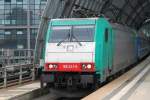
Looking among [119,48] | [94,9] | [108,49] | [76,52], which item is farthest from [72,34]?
[94,9]

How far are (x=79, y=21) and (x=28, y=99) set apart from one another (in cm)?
381

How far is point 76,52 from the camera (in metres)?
18.7

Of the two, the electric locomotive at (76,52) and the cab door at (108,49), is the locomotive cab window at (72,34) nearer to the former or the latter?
the electric locomotive at (76,52)

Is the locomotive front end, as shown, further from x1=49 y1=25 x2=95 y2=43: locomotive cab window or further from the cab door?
the cab door

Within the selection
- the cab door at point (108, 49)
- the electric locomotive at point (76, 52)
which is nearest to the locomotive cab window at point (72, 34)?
the electric locomotive at point (76, 52)

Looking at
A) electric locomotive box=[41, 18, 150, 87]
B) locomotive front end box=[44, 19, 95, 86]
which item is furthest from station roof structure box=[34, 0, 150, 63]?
locomotive front end box=[44, 19, 95, 86]

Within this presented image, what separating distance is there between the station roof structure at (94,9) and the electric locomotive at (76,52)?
1.65 m

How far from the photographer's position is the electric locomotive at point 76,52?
60.3 feet

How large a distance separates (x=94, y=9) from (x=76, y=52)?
16446mm

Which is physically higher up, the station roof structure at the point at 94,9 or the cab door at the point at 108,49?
the station roof structure at the point at 94,9

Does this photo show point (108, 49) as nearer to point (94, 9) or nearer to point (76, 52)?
point (76, 52)

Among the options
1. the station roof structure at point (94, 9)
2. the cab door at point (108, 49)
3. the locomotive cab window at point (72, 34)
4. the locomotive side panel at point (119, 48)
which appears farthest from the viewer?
the station roof structure at point (94, 9)

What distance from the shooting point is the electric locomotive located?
18375 millimetres

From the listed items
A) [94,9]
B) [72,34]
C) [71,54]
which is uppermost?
[94,9]
